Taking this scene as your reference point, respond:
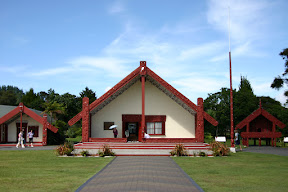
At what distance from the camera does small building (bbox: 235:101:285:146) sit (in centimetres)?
3447

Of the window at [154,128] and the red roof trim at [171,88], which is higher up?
the red roof trim at [171,88]

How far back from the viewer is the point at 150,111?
95.5ft

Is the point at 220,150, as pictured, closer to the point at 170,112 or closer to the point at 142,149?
the point at 142,149

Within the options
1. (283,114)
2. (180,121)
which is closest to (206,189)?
(180,121)

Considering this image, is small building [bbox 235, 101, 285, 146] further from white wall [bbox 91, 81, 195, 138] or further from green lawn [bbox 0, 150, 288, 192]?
green lawn [bbox 0, 150, 288, 192]

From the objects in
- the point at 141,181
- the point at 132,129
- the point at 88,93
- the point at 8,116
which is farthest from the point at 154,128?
the point at 88,93

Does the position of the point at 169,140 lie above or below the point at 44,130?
below

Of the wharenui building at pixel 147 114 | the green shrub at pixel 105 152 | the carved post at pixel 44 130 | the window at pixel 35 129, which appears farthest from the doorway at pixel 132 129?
the window at pixel 35 129

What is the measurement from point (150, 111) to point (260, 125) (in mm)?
13919

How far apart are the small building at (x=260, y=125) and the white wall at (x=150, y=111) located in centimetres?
848

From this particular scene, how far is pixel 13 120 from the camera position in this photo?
3834 centimetres

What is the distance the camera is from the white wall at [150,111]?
2892 cm

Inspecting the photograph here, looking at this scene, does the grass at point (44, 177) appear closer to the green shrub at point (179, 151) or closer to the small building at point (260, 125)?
the green shrub at point (179, 151)

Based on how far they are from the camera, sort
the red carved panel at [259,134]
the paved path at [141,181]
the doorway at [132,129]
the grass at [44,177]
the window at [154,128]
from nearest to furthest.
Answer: the paved path at [141,181], the grass at [44,177], the window at [154,128], the doorway at [132,129], the red carved panel at [259,134]
